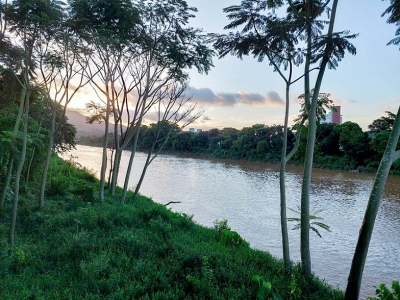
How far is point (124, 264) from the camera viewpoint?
5570mm

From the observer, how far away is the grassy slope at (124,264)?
4762mm

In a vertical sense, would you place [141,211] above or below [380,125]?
below

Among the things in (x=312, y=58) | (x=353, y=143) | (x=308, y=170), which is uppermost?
(x=353, y=143)

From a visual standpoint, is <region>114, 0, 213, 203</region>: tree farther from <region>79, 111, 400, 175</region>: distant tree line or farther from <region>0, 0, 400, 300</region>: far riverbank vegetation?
<region>79, 111, 400, 175</region>: distant tree line

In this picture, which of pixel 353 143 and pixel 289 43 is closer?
pixel 289 43

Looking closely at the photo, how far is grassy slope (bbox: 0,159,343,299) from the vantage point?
4.76m

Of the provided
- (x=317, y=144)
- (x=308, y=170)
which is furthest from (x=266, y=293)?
(x=317, y=144)

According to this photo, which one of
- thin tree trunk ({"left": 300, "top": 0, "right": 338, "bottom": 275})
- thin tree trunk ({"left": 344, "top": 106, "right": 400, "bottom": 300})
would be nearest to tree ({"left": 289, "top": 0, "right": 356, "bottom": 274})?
thin tree trunk ({"left": 300, "top": 0, "right": 338, "bottom": 275})

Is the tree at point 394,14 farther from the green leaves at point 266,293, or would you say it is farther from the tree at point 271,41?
the green leaves at point 266,293

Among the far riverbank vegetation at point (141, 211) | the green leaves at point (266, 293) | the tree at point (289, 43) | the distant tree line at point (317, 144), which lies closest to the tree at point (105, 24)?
the far riverbank vegetation at point (141, 211)

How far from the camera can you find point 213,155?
220 ft

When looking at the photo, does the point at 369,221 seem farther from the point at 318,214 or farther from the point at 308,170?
the point at 318,214

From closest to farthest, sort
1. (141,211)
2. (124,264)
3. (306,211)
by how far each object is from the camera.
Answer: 1. (124,264)
2. (306,211)
3. (141,211)

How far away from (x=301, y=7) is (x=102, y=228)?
6.21m
